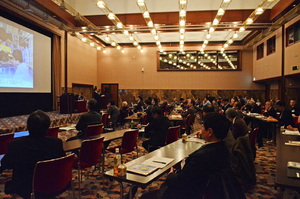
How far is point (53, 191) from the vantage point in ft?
7.25

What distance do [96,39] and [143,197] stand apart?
1454 cm

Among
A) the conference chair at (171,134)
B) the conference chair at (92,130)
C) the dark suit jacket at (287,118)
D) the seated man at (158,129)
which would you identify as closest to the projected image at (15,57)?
the conference chair at (92,130)

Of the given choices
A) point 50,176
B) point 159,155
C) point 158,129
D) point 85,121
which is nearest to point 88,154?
point 50,176

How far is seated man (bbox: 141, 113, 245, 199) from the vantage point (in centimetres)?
158

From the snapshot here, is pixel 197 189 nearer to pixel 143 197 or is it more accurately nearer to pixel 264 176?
pixel 143 197

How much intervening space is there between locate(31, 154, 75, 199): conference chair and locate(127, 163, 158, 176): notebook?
68 centimetres

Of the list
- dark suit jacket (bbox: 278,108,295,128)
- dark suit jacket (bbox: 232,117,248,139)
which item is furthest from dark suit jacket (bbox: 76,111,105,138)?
dark suit jacket (bbox: 278,108,295,128)

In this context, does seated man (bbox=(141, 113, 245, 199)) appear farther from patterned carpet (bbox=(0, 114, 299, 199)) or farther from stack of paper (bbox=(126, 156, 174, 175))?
patterned carpet (bbox=(0, 114, 299, 199))

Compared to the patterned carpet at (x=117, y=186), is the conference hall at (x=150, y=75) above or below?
above

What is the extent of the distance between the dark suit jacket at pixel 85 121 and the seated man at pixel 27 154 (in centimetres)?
211

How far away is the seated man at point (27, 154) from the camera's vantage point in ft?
7.09

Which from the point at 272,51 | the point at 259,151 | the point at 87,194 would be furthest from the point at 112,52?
the point at 87,194

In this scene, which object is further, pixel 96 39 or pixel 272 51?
pixel 96 39

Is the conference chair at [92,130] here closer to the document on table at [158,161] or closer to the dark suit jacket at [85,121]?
the dark suit jacket at [85,121]
